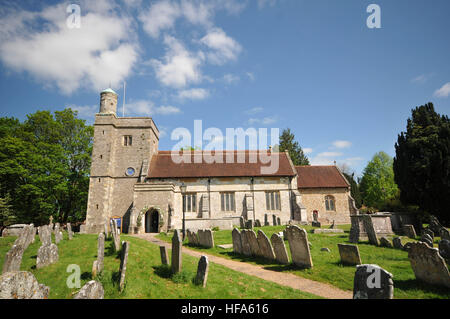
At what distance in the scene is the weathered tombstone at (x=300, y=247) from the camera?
311 inches

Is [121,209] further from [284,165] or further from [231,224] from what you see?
[284,165]

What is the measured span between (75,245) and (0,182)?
1940 cm

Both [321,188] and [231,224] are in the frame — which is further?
[321,188]

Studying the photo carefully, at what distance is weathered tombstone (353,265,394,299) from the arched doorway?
842 inches

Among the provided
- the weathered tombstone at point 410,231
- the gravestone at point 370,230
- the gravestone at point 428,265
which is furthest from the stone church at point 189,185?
the gravestone at point 428,265

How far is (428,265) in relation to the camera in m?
5.77

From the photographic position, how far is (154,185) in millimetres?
23000

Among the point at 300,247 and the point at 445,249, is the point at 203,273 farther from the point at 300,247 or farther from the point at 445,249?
the point at 445,249

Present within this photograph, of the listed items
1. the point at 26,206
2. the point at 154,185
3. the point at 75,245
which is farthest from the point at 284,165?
the point at 26,206

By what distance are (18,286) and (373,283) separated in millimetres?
5198

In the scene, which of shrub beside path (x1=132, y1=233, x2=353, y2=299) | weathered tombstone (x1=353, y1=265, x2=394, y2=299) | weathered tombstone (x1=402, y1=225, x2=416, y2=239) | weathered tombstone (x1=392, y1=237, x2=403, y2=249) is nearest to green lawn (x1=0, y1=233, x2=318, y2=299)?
shrub beside path (x1=132, y1=233, x2=353, y2=299)

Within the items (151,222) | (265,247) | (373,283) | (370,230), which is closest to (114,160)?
(151,222)

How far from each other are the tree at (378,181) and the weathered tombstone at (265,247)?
34.9m

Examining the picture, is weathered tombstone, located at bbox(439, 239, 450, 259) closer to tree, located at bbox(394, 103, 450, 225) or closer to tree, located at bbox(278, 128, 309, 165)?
tree, located at bbox(394, 103, 450, 225)
